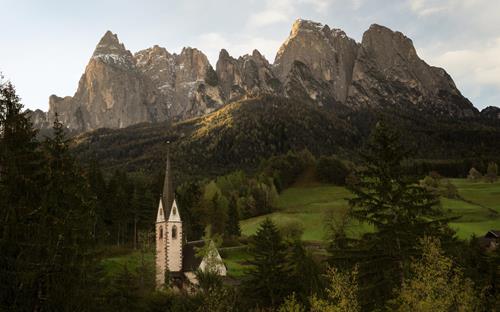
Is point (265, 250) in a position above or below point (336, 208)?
below

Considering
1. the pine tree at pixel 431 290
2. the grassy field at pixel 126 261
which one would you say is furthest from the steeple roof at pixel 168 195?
the pine tree at pixel 431 290

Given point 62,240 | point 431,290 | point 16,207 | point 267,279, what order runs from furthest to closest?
1. point 267,279
2. point 431,290
3. point 62,240
4. point 16,207

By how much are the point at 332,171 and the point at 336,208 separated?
42.7 m

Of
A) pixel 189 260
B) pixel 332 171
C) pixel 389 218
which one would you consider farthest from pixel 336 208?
pixel 389 218

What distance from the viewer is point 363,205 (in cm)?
2716

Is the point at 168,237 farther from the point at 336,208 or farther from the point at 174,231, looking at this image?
the point at 336,208

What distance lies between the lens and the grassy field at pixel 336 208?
8625cm

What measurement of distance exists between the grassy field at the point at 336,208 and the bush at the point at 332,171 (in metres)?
4.85

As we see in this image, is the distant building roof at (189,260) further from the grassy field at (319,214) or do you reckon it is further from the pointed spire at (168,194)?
the pointed spire at (168,194)

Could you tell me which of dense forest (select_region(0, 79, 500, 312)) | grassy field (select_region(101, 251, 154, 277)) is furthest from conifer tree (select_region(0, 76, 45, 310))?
grassy field (select_region(101, 251, 154, 277))

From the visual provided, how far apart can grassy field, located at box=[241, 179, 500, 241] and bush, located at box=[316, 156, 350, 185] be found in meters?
4.85

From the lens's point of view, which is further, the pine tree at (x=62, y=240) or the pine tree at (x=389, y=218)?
the pine tree at (x=389, y=218)

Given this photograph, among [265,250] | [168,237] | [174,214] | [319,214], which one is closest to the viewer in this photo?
[265,250]

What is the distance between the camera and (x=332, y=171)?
14375 cm
